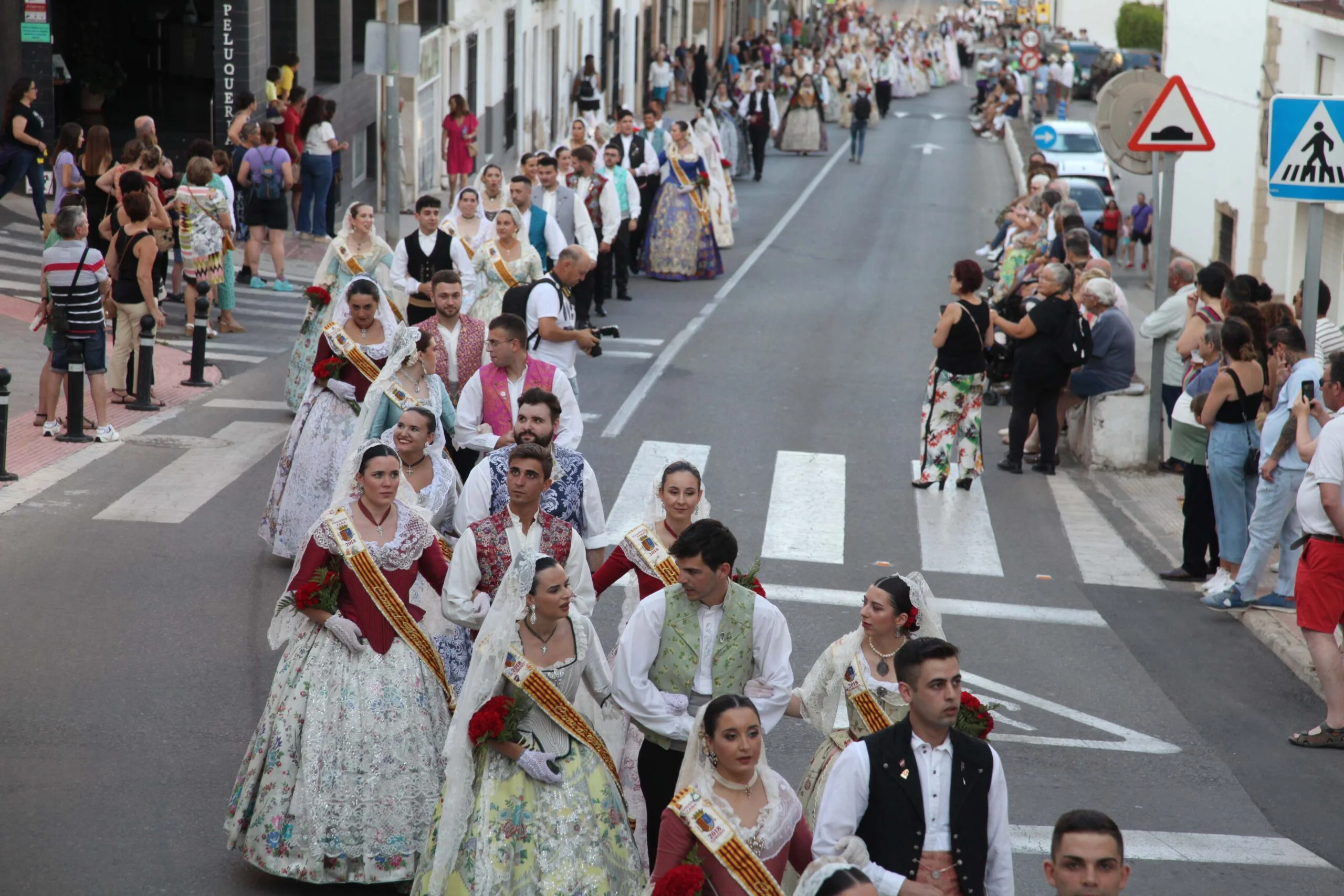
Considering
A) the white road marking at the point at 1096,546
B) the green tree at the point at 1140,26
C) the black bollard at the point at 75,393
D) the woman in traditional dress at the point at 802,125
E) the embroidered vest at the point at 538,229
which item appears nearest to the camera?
the white road marking at the point at 1096,546

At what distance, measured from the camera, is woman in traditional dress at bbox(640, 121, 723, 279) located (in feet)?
76.0

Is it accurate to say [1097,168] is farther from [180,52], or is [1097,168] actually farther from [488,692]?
[488,692]

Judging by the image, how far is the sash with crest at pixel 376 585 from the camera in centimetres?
680

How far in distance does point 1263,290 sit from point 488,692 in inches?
330

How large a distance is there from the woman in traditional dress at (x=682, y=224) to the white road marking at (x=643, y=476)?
9052mm

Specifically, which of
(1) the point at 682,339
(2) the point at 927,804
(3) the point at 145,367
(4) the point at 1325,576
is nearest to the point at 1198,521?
(4) the point at 1325,576

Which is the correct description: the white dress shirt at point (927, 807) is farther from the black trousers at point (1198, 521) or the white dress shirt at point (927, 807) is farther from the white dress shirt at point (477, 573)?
the black trousers at point (1198, 521)

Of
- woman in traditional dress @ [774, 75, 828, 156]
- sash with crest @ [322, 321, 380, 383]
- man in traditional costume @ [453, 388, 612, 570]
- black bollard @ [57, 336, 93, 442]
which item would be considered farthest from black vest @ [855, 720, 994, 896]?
woman in traditional dress @ [774, 75, 828, 156]

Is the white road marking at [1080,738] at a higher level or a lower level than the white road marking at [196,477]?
lower

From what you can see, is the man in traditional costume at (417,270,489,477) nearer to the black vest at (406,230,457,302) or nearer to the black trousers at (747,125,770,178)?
the black vest at (406,230,457,302)

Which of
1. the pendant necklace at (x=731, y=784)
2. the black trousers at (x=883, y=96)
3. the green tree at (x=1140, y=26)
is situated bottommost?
the pendant necklace at (x=731, y=784)

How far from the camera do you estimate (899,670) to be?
5449mm

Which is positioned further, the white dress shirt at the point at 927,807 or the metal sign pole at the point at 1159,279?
the metal sign pole at the point at 1159,279

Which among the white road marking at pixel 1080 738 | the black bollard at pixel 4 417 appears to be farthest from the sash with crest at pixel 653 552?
the black bollard at pixel 4 417
